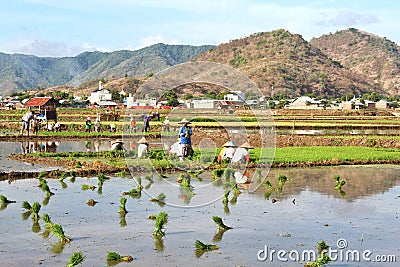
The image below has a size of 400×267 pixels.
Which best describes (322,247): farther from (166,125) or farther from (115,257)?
(166,125)

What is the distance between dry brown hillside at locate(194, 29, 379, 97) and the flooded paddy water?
103 metres

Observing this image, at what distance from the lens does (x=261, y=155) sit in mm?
21016

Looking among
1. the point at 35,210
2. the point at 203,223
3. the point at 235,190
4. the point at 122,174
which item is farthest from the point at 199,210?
the point at 122,174

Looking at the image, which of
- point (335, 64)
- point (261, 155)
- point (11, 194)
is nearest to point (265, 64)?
point (335, 64)

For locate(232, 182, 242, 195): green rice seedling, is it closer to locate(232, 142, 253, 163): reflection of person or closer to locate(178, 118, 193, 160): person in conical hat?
locate(232, 142, 253, 163): reflection of person

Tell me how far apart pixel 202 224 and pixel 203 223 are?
80 millimetres

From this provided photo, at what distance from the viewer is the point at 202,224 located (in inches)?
423

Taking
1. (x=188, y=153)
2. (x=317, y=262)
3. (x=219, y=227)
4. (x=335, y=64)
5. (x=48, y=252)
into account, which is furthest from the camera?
(x=335, y=64)

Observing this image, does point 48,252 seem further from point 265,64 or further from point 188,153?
point 265,64

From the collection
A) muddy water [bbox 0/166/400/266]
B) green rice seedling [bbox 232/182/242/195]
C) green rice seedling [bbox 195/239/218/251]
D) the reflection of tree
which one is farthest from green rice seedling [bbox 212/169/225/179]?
green rice seedling [bbox 195/239/218/251]

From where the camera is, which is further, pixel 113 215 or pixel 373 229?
pixel 113 215

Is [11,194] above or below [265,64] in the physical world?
below

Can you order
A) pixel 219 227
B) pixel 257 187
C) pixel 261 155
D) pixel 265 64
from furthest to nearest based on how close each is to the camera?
pixel 265 64 → pixel 261 155 → pixel 257 187 → pixel 219 227

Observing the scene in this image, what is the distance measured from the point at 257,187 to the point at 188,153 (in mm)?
4445
